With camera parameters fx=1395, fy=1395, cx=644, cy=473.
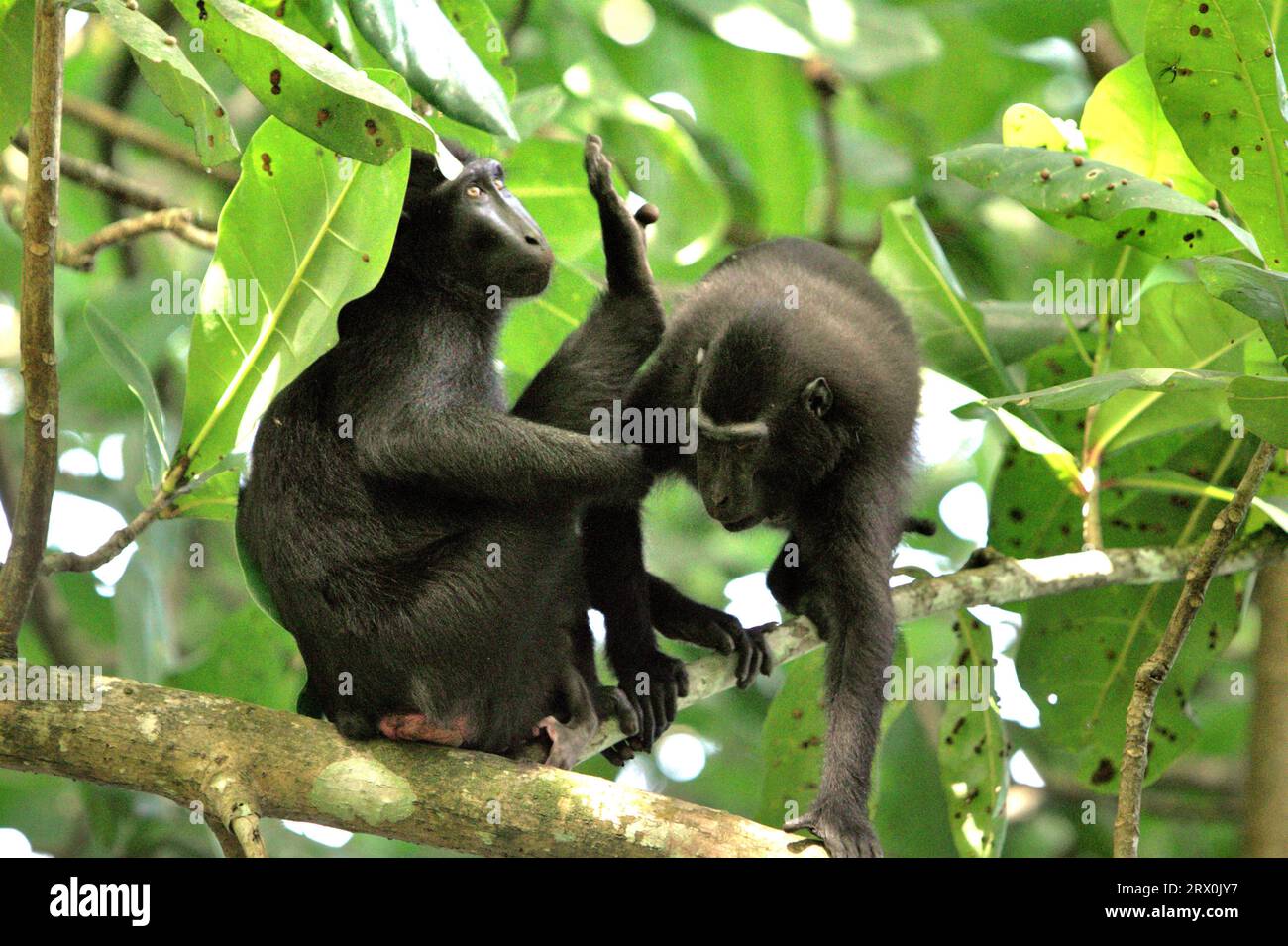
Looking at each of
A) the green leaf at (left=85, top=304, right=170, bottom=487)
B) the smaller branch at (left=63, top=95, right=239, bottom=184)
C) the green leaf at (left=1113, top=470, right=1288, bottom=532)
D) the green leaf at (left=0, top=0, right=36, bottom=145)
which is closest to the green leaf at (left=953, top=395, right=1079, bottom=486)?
the green leaf at (left=1113, top=470, right=1288, bottom=532)

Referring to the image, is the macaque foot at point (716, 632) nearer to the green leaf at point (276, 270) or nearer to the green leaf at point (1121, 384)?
the green leaf at point (1121, 384)

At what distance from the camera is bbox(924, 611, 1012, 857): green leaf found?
4.60 meters

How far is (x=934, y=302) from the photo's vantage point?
475 cm

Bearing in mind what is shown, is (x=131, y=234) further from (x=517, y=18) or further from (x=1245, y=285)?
(x=1245, y=285)

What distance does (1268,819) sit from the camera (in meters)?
4.98

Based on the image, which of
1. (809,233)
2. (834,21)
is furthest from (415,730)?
(809,233)

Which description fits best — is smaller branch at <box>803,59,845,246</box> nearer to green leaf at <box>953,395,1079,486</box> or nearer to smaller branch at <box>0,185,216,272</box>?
green leaf at <box>953,395,1079,486</box>

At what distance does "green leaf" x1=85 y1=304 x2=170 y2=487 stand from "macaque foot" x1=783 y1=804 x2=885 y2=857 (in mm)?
1939

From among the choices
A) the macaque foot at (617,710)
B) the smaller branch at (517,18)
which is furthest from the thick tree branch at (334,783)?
the smaller branch at (517,18)

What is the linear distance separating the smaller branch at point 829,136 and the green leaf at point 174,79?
3.71m

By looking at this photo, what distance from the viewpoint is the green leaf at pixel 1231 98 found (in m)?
3.49

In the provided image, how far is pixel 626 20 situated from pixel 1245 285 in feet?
14.9
